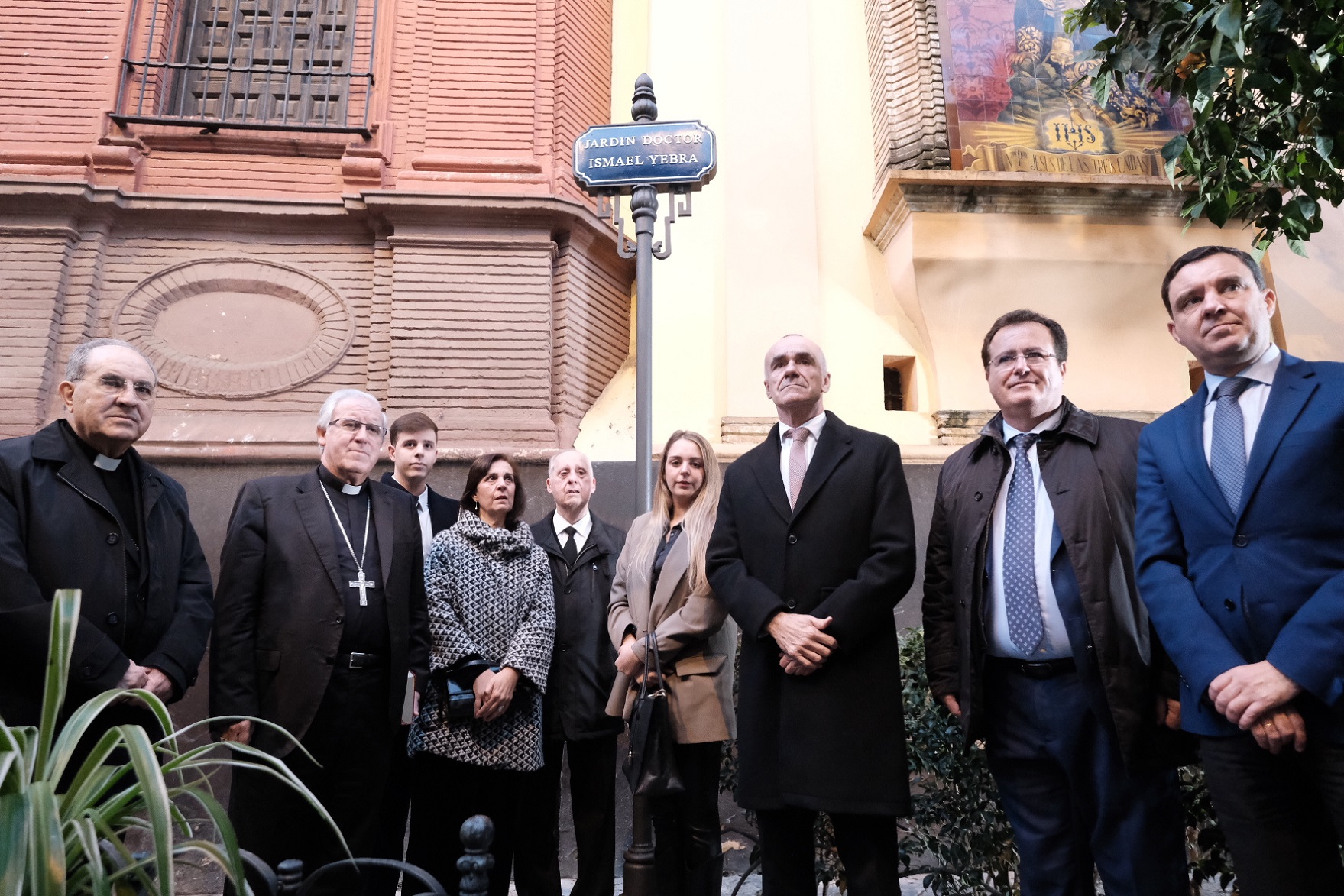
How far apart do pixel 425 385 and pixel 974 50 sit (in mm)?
4790

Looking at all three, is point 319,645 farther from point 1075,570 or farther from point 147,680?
point 1075,570

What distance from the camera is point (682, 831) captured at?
9.93 feet

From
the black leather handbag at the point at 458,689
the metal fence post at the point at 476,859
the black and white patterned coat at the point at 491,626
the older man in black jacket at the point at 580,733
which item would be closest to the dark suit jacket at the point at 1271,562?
the metal fence post at the point at 476,859

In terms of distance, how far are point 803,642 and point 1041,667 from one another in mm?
698

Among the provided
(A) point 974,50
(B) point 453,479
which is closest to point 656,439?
(B) point 453,479

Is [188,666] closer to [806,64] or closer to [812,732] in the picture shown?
[812,732]

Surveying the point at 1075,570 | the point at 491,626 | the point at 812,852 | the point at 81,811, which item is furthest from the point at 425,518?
the point at 1075,570

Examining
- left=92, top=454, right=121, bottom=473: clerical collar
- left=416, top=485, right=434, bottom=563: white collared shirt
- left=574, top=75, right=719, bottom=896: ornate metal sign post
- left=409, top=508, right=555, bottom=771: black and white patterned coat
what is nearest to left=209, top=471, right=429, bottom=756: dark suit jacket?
left=409, top=508, right=555, bottom=771: black and white patterned coat

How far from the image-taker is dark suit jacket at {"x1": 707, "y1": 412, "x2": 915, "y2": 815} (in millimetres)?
2539

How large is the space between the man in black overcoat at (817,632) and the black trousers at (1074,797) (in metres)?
0.34

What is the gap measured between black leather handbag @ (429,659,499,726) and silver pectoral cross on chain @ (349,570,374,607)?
38 cm

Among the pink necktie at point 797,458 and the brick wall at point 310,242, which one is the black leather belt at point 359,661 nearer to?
the pink necktie at point 797,458

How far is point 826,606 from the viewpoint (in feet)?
8.63

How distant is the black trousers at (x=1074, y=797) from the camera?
92.0 inches
